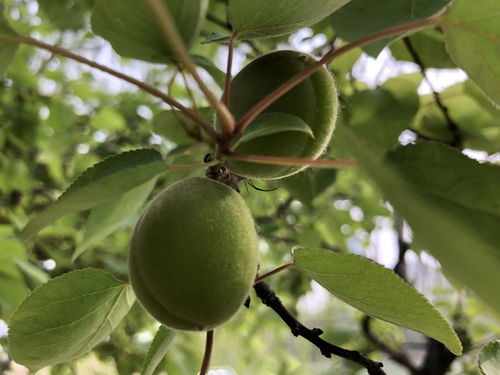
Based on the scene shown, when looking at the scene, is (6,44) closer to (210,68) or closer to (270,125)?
(210,68)

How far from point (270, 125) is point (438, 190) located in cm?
17

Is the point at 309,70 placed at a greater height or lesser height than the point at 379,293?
greater

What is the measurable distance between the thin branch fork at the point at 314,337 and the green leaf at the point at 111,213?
21 centimetres

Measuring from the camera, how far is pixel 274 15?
0.66 m

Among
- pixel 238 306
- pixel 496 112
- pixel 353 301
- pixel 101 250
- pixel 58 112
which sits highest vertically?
pixel 238 306

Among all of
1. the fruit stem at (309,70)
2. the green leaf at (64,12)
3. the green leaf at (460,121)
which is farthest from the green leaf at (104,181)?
the green leaf at (64,12)

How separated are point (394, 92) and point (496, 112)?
20 centimetres

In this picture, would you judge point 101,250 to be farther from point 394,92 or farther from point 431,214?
point 431,214

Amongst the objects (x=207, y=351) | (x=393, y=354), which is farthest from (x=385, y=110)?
(x=393, y=354)

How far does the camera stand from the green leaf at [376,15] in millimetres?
643

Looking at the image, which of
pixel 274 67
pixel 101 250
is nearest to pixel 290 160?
pixel 274 67

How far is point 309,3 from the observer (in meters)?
0.62

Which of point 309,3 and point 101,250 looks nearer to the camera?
point 309,3

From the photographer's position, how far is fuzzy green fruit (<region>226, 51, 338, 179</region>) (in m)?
0.64
